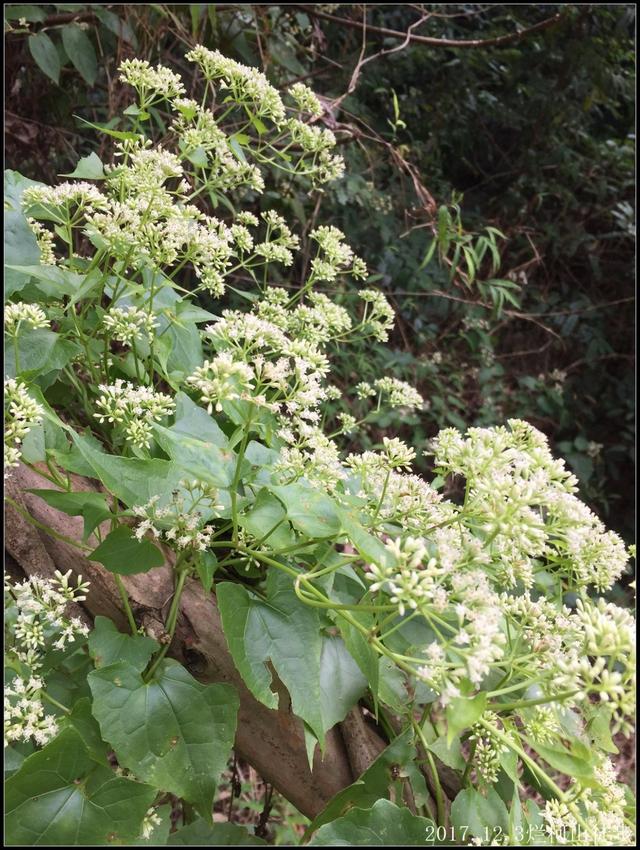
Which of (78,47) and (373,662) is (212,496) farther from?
(78,47)

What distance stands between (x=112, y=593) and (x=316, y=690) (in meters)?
0.37

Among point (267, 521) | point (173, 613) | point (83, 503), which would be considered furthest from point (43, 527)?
point (267, 521)

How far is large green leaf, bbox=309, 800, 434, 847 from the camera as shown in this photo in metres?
0.86

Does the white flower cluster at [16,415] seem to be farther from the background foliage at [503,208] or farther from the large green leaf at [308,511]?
the background foliage at [503,208]

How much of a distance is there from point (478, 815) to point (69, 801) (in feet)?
1.82

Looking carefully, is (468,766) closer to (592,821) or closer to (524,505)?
(592,821)

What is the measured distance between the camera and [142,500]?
0.90 meters

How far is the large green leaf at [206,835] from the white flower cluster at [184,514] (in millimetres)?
389

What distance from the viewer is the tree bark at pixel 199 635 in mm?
1072

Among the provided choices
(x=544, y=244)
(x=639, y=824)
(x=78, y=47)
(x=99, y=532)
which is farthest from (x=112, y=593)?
(x=544, y=244)

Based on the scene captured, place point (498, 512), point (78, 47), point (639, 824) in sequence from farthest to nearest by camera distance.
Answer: point (78, 47)
point (639, 824)
point (498, 512)

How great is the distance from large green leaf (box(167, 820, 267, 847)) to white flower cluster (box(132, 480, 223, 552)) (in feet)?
1.28

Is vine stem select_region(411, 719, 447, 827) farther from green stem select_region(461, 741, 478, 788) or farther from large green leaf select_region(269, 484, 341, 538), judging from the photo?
large green leaf select_region(269, 484, 341, 538)

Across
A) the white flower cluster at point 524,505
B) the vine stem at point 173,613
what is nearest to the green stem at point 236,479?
the vine stem at point 173,613
